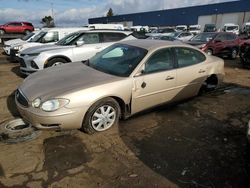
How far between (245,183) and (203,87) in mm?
3224

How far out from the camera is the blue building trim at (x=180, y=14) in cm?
4933

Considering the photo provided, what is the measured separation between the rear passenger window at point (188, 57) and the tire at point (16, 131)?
3.13m

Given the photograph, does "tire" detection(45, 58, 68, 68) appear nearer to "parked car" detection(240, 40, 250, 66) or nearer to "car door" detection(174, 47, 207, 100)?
"car door" detection(174, 47, 207, 100)

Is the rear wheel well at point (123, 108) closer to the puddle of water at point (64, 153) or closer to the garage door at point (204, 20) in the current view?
the puddle of water at point (64, 153)

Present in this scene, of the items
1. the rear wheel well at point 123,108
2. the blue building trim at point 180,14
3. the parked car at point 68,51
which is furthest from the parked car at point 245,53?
the blue building trim at point 180,14

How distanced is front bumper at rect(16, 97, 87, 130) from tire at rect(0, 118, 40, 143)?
1.16 ft

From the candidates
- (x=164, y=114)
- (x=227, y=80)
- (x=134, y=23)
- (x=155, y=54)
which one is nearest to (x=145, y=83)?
(x=155, y=54)

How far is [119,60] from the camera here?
485cm

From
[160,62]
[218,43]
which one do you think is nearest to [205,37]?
[218,43]

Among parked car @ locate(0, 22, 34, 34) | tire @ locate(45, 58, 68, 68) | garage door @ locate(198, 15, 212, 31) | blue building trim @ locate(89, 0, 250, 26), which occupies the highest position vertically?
blue building trim @ locate(89, 0, 250, 26)

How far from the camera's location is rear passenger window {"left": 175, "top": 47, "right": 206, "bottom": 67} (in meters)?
5.15

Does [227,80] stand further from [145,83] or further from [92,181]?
[92,181]

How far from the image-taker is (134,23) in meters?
72.9

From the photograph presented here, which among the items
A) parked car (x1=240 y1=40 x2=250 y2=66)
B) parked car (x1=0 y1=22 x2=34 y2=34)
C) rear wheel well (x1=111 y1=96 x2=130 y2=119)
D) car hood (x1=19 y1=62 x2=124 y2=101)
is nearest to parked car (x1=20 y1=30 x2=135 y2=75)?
car hood (x1=19 y1=62 x2=124 y2=101)
